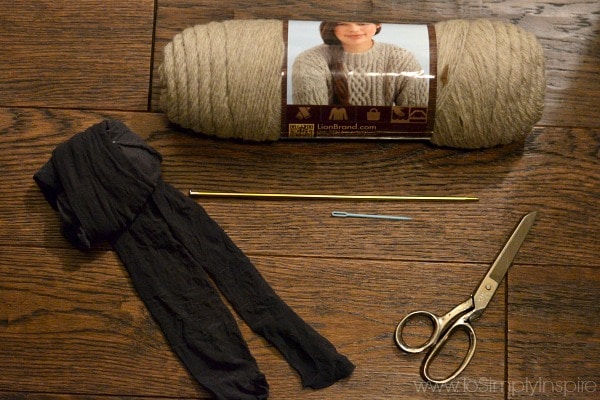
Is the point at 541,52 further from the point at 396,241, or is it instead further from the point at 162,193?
the point at 162,193

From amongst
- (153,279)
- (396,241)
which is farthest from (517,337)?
(153,279)

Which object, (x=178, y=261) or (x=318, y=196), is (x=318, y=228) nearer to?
(x=318, y=196)

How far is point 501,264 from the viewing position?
870 mm

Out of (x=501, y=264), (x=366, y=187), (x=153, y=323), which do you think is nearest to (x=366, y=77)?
(x=366, y=187)

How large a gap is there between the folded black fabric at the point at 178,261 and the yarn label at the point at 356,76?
0.60ft

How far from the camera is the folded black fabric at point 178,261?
0.85 metres

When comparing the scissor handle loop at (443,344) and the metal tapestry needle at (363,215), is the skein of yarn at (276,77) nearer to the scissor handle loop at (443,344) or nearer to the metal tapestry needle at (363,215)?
the metal tapestry needle at (363,215)

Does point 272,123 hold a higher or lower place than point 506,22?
lower

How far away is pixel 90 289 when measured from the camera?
34.1 inches

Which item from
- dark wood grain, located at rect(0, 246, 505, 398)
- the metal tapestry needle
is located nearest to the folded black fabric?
dark wood grain, located at rect(0, 246, 505, 398)

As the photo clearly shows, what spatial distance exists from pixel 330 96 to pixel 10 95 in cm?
41

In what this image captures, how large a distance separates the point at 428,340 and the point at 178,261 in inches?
12.7

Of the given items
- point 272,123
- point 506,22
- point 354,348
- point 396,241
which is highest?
point 506,22

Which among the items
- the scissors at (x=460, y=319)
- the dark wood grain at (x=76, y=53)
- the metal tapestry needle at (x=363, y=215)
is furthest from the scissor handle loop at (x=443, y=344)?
Answer: the dark wood grain at (x=76, y=53)
